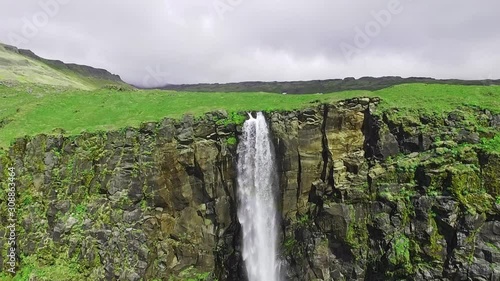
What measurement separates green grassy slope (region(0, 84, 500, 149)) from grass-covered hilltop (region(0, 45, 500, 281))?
31 cm

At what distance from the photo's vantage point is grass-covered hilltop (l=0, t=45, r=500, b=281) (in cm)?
3681

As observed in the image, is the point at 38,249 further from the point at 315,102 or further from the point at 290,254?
the point at 315,102

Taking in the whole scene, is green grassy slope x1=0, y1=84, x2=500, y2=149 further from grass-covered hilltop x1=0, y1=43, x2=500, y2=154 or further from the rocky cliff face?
the rocky cliff face

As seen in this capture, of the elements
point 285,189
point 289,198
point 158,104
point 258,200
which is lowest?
point 258,200

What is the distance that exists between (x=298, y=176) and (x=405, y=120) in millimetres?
13113

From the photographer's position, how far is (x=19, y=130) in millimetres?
43156

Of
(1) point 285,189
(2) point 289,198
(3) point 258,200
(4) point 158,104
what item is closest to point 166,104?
(4) point 158,104

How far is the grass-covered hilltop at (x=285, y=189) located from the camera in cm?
3681

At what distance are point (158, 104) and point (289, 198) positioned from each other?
69.9ft

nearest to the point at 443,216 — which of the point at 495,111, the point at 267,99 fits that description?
the point at 495,111

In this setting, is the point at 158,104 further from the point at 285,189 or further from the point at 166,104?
the point at 285,189

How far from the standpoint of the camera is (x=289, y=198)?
42.9 metres

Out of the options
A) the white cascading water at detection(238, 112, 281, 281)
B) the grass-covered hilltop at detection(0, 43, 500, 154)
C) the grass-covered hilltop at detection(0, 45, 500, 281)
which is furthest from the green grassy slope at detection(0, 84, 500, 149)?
the white cascading water at detection(238, 112, 281, 281)

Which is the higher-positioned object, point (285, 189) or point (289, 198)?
point (285, 189)
